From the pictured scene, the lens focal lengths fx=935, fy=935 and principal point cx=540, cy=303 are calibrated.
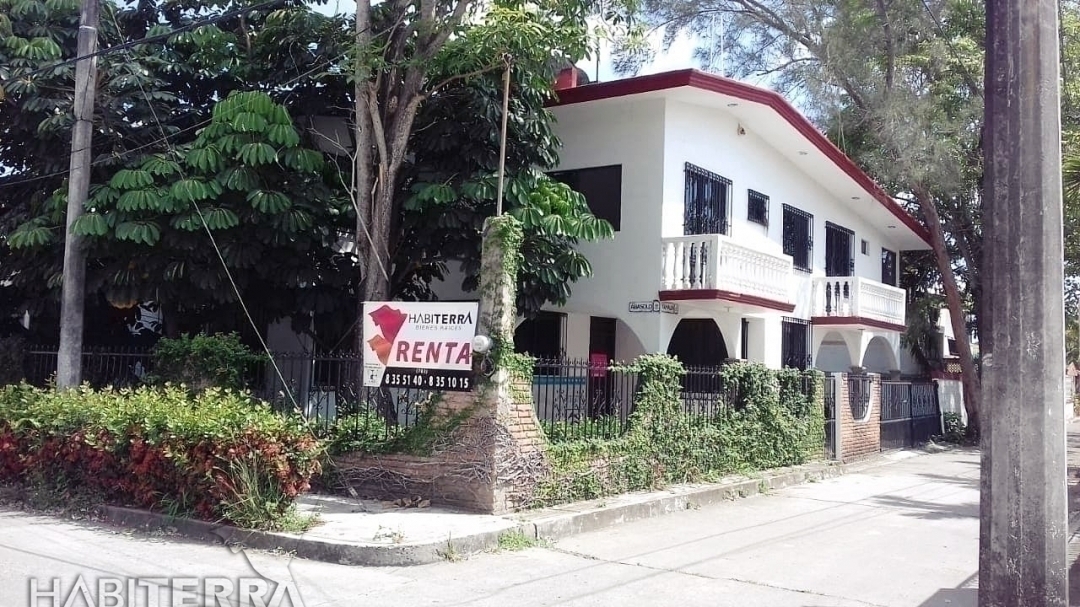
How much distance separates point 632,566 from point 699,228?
9.32 metres

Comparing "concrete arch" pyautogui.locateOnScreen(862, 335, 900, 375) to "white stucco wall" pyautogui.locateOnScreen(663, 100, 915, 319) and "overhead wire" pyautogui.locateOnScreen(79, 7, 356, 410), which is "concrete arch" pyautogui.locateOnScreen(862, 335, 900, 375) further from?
"overhead wire" pyautogui.locateOnScreen(79, 7, 356, 410)

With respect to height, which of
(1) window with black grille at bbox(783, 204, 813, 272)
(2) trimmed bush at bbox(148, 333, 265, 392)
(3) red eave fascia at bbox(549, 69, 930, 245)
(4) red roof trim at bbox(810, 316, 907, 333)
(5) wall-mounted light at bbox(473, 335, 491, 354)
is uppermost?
(3) red eave fascia at bbox(549, 69, 930, 245)

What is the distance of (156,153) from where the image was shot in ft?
43.1

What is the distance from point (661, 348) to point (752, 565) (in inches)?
277

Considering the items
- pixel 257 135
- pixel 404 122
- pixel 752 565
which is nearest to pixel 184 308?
pixel 257 135

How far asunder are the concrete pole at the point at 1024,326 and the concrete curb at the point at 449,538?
4711 millimetres

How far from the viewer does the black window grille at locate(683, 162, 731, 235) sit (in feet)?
54.5

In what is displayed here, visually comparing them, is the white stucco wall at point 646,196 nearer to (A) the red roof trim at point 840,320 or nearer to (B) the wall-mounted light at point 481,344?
(A) the red roof trim at point 840,320

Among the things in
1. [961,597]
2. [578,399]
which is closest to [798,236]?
[578,399]

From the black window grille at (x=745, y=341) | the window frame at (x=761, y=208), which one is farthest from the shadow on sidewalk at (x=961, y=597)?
the window frame at (x=761, y=208)

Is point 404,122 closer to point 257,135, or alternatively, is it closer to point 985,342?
point 257,135

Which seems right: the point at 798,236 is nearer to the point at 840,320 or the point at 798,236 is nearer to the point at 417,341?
the point at 840,320

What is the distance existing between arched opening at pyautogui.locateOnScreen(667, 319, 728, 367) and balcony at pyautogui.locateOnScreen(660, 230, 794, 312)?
2.45 metres

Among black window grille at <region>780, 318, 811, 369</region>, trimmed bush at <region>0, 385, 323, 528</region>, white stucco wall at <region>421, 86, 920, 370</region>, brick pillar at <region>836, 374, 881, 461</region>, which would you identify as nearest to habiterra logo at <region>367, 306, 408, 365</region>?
trimmed bush at <region>0, 385, 323, 528</region>
